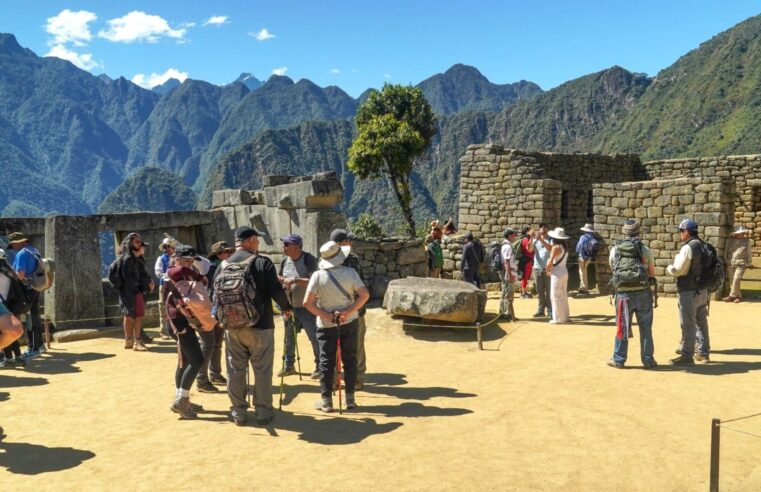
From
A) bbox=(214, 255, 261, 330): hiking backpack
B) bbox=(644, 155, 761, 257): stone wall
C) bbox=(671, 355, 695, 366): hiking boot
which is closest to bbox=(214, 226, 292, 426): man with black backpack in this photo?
bbox=(214, 255, 261, 330): hiking backpack

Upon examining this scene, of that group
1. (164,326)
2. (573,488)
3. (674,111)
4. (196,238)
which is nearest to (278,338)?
(164,326)

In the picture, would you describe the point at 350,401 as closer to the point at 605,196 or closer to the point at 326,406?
the point at 326,406

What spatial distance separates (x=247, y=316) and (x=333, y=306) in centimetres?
95

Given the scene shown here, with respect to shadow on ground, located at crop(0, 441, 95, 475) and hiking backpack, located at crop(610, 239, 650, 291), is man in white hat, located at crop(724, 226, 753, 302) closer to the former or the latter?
hiking backpack, located at crop(610, 239, 650, 291)

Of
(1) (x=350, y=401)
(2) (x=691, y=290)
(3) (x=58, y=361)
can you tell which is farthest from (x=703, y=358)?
(3) (x=58, y=361)

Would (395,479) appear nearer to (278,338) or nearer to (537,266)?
(278,338)

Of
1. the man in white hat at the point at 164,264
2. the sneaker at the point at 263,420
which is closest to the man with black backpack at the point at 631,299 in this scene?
the sneaker at the point at 263,420

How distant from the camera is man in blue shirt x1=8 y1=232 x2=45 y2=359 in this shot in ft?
30.2

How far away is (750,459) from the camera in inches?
197

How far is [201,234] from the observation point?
16203mm

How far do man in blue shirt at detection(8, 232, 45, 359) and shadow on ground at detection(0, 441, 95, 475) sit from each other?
3.68m

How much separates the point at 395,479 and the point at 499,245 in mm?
8860

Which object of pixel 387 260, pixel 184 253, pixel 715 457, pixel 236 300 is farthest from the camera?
pixel 387 260

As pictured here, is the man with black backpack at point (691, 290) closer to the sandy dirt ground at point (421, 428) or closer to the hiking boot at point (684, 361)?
the hiking boot at point (684, 361)
